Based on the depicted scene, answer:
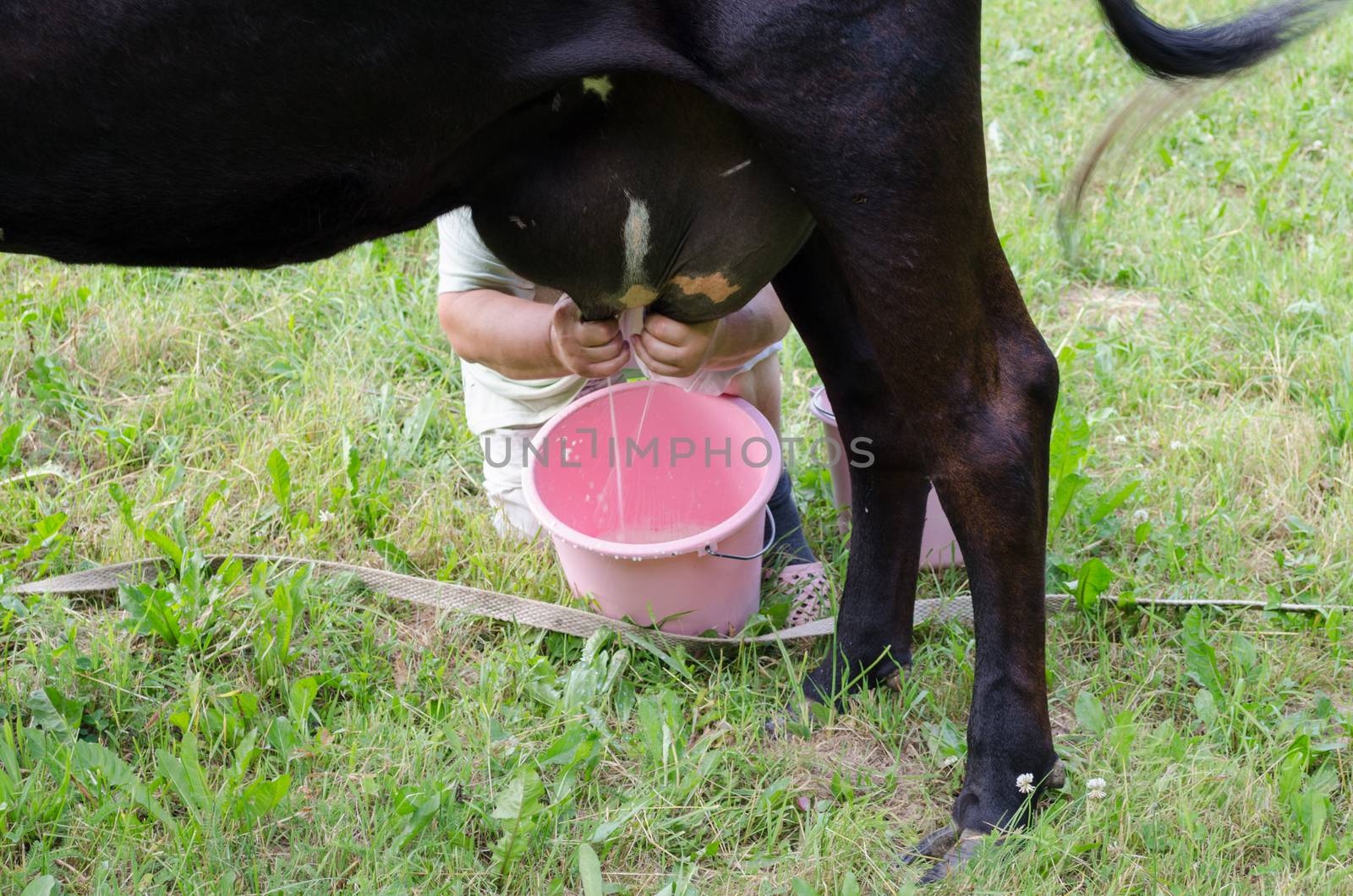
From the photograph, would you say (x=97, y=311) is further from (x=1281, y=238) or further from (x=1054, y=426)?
(x=1281, y=238)

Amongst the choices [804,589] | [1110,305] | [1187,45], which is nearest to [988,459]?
[1187,45]

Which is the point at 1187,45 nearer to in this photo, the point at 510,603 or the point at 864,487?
the point at 864,487

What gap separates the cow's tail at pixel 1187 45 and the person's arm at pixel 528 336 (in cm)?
85

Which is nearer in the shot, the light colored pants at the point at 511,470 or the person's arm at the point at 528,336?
the person's arm at the point at 528,336

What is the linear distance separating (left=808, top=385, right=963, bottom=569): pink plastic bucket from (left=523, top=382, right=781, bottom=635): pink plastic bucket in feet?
0.73

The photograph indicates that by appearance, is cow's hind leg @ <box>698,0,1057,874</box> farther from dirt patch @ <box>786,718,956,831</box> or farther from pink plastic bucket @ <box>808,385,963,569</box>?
pink plastic bucket @ <box>808,385,963,569</box>

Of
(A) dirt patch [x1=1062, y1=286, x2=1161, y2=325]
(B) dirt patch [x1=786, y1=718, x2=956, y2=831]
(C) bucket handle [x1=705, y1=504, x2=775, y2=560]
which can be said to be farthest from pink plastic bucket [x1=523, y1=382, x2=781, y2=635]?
(A) dirt patch [x1=1062, y1=286, x2=1161, y2=325]

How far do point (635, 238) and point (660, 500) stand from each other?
3.03 feet

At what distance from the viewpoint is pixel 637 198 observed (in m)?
1.70

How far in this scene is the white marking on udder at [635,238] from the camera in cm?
171

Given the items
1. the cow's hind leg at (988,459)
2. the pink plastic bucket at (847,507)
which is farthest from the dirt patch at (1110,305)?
the cow's hind leg at (988,459)

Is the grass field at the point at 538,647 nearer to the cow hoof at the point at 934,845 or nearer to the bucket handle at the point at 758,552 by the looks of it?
the cow hoof at the point at 934,845

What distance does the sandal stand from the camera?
7.85ft

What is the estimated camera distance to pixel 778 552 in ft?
Result: 8.26
